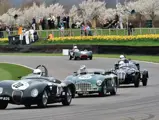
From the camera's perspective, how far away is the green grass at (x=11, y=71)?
31.0 metres

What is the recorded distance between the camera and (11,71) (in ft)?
116

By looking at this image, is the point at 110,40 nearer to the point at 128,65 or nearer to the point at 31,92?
the point at 128,65

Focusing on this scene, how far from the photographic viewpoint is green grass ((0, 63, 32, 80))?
31.0 m

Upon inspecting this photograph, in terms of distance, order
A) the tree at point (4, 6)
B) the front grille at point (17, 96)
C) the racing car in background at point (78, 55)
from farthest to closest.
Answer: the tree at point (4, 6) < the racing car in background at point (78, 55) < the front grille at point (17, 96)

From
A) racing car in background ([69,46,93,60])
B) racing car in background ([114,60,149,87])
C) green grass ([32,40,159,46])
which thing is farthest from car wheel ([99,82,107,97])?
green grass ([32,40,159,46])

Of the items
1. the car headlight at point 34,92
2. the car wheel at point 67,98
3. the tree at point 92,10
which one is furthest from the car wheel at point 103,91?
the tree at point 92,10

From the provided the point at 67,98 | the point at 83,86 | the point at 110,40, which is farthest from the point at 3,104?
the point at 110,40

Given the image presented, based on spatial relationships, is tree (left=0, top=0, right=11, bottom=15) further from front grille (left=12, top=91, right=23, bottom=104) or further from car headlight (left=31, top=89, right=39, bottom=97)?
front grille (left=12, top=91, right=23, bottom=104)

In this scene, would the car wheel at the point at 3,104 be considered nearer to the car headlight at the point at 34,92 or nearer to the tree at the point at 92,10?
the car headlight at the point at 34,92

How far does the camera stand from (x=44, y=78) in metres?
17.7

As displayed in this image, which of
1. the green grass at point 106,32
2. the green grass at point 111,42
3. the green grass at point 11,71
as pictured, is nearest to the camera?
the green grass at point 11,71

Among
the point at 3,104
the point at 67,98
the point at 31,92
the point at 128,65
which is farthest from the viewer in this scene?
the point at 128,65

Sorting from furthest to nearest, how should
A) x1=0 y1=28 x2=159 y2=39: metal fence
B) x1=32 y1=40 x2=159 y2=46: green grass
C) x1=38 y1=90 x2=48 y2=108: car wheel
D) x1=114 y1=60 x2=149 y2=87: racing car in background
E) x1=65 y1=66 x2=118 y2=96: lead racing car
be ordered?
x1=0 y1=28 x2=159 y2=39: metal fence
x1=32 y1=40 x2=159 y2=46: green grass
x1=114 y1=60 x2=149 y2=87: racing car in background
x1=65 y1=66 x2=118 y2=96: lead racing car
x1=38 y1=90 x2=48 y2=108: car wheel

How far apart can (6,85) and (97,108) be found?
251cm
